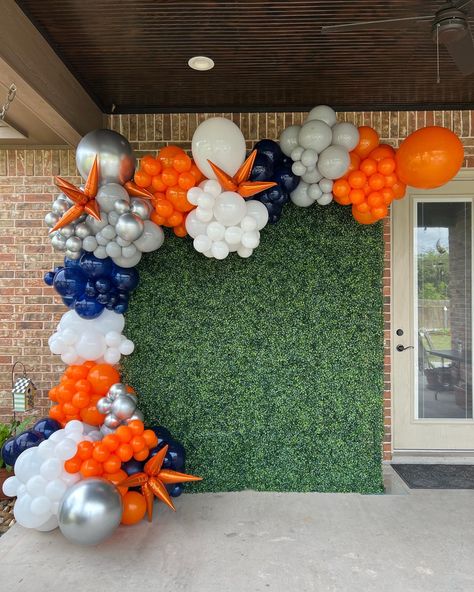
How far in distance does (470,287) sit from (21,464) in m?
3.59

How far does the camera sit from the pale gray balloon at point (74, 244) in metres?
2.88

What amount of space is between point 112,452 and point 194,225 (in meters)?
Result: 1.47

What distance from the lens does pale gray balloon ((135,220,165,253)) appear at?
2.93 metres

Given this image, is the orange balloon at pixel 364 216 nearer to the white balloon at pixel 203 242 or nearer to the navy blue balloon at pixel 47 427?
the white balloon at pixel 203 242

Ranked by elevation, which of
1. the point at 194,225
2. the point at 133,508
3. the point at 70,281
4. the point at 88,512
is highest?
the point at 194,225

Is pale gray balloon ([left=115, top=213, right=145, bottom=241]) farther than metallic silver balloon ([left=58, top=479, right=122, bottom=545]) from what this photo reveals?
Yes

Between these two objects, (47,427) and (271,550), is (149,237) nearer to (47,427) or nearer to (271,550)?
(47,427)

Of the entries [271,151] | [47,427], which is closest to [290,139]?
[271,151]

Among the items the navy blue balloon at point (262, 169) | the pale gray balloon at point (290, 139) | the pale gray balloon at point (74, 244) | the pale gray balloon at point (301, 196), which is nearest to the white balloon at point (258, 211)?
the navy blue balloon at point (262, 169)

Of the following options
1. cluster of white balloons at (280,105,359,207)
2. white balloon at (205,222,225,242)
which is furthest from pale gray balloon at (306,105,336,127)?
white balloon at (205,222,225,242)

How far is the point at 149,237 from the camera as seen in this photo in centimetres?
295

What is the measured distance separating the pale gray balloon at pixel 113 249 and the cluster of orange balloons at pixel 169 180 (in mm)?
321

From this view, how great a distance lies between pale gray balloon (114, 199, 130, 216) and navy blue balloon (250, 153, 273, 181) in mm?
815

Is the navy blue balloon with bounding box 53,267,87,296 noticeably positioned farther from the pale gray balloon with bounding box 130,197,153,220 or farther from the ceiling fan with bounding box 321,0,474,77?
the ceiling fan with bounding box 321,0,474,77
